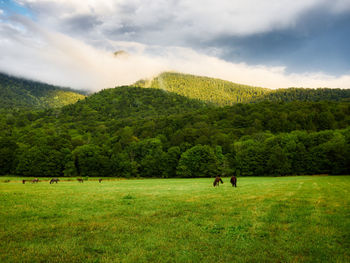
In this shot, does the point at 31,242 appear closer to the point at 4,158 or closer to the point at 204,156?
the point at 204,156

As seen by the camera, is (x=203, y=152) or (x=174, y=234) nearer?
(x=174, y=234)

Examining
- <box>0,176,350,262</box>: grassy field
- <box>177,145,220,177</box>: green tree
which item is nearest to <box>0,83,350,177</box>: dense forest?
<box>177,145,220,177</box>: green tree

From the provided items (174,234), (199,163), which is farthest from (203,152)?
(174,234)

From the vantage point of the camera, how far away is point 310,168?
7706 centimetres

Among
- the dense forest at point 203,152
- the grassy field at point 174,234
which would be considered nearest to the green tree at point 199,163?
the dense forest at point 203,152

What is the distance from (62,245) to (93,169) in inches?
3648

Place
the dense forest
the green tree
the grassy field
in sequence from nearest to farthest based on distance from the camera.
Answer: the grassy field → the dense forest → the green tree

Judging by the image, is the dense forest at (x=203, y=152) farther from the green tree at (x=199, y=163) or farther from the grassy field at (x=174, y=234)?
the grassy field at (x=174, y=234)

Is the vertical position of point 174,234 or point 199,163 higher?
point 174,234

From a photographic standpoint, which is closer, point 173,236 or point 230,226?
point 173,236

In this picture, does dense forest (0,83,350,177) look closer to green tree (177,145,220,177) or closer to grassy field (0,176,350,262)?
green tree (177,145,220,177)

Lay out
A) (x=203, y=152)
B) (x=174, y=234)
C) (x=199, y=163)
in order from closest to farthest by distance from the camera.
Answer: (x=174, y=234)
(x=199, y=163)
(x=203, y=152)

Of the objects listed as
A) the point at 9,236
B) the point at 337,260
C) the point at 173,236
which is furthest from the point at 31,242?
the point at 337,260

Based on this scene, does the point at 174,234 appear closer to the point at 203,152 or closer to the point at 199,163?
the point at 199,163
